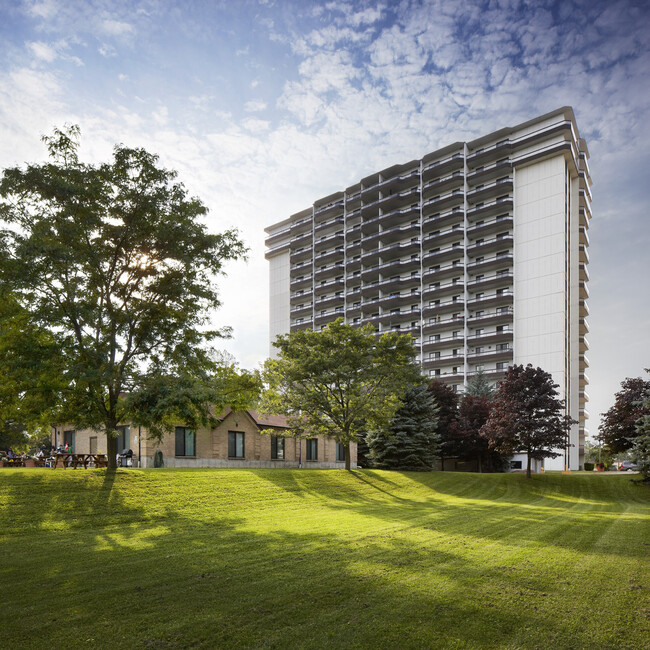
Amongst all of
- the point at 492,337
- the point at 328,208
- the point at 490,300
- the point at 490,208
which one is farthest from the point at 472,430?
the point at 328,208

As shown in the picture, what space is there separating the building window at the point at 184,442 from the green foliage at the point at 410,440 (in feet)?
48.3

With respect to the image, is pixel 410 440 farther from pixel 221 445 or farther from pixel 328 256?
pixel 328 256

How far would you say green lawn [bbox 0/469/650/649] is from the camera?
→ 6.50 m

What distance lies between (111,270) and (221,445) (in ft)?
66.6

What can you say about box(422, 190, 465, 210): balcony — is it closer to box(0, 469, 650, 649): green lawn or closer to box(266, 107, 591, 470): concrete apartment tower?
box(266, 107, 591, 470): concrete apartment tower

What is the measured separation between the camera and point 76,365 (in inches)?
748

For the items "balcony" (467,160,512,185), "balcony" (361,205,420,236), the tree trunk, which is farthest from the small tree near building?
"balcony" (361,205,420,236)

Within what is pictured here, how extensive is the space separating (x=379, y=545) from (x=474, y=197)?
76558mm

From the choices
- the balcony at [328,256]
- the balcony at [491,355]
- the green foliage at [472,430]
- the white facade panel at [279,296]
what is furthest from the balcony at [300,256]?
the green foliage at [472,430]

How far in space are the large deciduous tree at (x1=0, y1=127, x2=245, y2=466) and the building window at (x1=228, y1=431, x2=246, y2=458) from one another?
17.9 m

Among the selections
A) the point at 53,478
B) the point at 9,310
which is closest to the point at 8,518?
the point at 53,478

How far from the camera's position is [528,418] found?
3928 cm

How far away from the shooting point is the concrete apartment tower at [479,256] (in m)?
72.4

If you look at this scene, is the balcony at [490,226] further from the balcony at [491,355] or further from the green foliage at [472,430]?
the green foliage at [472,430]
